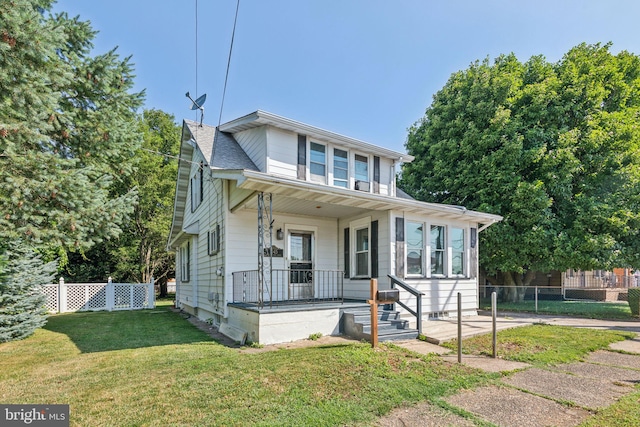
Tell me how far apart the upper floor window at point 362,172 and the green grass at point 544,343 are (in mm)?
5377

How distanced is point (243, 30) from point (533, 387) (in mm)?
8511

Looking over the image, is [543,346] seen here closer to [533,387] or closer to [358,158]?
[533,387]

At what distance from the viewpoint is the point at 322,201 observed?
809 cm

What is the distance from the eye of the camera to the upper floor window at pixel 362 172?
1105cm

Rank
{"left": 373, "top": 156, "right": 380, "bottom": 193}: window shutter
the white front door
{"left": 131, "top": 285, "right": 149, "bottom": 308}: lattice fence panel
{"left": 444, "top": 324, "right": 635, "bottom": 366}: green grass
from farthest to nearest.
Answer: {"left": 131, "top": 285, "right": 149, "bottom": 308}: lattice fence panel → {"left": 373, "top": 156, "right": 380, "bottom": 193}: window shutter → the white front door → {"left": 444, "top": 324, "right": 635, "bottom": 366}: green grass

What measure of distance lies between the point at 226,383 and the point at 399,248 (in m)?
5.55

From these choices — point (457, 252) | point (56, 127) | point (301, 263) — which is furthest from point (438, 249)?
point (56, 127)

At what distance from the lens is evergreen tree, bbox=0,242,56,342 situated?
314 inches

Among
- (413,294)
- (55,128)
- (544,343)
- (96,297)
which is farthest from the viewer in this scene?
(96,297)

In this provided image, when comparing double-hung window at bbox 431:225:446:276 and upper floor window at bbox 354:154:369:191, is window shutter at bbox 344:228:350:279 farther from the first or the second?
double-hung window at bbox 431:225:446:276

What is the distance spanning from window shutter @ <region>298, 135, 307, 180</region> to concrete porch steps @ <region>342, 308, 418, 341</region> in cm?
401

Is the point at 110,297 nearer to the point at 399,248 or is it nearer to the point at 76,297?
the point at 76,297

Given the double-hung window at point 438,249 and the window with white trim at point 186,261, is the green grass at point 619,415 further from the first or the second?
the window with white trim at point 186,261

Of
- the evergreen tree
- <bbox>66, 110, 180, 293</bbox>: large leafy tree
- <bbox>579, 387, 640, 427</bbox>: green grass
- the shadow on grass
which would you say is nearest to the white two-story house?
the shadow on grass
